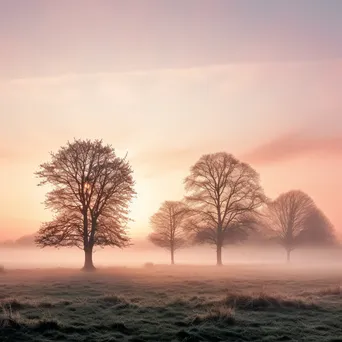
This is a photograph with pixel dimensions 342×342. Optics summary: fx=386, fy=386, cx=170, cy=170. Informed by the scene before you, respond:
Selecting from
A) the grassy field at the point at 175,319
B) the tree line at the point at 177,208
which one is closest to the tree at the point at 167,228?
the tree line at the point at 177,208

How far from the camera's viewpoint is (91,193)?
43.0m

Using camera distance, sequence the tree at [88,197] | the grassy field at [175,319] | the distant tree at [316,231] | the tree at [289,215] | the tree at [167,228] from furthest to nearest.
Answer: the tree at [289,215] → the distant tree at [316,231] → the tree at [167,228] → the tree at [88,197] → the grassy field at [175,319]

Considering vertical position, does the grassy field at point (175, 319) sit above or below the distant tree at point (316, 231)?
below

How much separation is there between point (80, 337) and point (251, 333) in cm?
611

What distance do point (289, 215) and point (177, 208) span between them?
23027 mm

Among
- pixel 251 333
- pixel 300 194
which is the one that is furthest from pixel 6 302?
pixel 300 194

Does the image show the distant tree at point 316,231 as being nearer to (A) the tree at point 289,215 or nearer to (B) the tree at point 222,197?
(A) the tree at point 289,215

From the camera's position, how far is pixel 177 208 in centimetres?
6731

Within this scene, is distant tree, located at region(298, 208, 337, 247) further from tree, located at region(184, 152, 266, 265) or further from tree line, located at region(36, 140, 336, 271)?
tree, located at region(184, 152, 266, 265)

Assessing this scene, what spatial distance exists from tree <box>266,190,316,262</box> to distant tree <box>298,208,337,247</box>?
0.63 metres

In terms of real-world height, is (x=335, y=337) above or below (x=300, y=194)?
below

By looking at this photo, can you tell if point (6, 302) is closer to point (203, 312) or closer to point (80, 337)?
point (80, 337)

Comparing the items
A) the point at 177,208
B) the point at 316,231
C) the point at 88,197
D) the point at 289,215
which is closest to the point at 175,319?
the point at 88,197

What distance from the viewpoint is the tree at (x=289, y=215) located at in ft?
243
